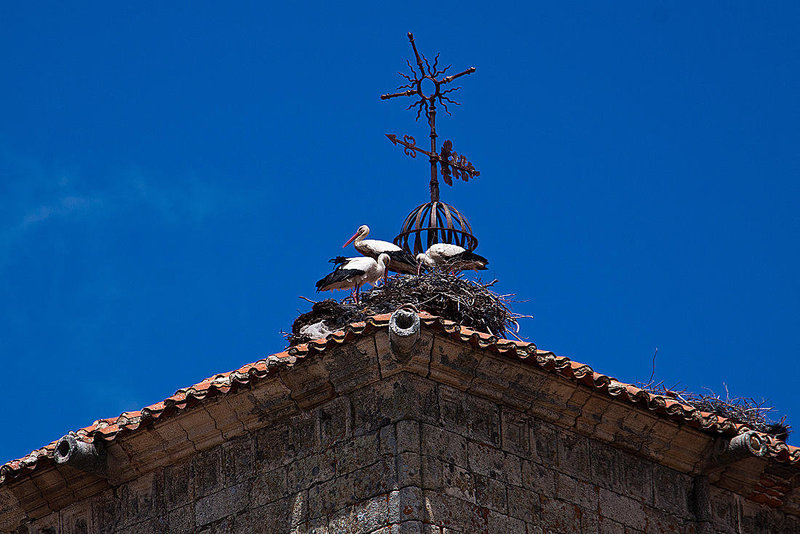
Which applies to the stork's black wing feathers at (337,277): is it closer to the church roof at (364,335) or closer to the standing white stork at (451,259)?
the standing white stork at (451,259)

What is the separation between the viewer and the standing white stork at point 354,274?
12312 millimetres

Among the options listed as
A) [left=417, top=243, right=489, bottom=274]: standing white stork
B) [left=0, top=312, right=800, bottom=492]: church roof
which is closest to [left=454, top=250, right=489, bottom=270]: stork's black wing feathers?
[left=417, top=243, right=489, bottom=274]: standing white stork

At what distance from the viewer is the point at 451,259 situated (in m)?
12.5

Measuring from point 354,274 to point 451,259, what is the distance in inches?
31.6

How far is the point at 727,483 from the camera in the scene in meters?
10.1

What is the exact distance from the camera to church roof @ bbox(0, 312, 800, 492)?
9008 millimetres

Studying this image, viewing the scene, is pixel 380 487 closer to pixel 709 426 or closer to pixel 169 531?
pixel 169 531

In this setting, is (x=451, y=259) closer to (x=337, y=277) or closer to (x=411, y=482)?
(x=337, y=277)

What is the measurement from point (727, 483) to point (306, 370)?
116 inches

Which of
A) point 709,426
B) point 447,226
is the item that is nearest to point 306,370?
point 709,426

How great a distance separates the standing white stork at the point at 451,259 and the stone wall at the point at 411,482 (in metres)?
3.05

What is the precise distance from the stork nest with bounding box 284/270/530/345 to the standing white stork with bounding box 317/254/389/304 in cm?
66

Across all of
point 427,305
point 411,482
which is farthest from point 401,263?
point 411,482

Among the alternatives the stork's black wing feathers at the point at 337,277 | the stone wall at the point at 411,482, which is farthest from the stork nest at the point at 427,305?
the stone wall at the point at 411,482
